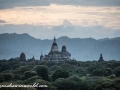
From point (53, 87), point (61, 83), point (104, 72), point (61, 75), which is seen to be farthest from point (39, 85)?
point (104, 72)

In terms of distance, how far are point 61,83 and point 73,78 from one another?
5.86 metres

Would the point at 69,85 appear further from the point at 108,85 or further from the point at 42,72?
the point at 42,72

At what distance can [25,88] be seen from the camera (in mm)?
78188

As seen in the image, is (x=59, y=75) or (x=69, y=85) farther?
(x=59, y=75)

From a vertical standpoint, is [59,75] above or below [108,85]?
above

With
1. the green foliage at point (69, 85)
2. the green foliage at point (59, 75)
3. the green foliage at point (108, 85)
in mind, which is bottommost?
the green foliage at point (108, 85)

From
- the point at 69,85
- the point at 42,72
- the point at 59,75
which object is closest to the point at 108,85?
the point at 69,85

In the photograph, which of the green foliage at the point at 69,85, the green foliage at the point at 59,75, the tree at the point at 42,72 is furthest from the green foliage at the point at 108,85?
the tree at the point at 42,72

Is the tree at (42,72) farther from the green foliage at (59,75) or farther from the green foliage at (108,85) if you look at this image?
the green foliage at (108,85)

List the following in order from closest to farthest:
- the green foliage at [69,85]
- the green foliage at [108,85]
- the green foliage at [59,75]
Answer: the green foliage at [108,85]
the green foliage at [69,85]
the green foliage at [59,75]

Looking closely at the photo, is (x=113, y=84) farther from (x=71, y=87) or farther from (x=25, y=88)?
(x=25, y=88)

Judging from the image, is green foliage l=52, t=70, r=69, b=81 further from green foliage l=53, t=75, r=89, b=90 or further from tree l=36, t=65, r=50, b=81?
green foliage l=53, t=75, r=89, b=90

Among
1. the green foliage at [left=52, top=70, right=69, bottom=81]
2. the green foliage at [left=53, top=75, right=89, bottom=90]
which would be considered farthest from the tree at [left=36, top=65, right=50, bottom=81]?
the green foliage at [left=53, top=75, right=89, bottom=90]

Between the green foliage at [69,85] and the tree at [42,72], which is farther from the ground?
the tree at [42,72]
